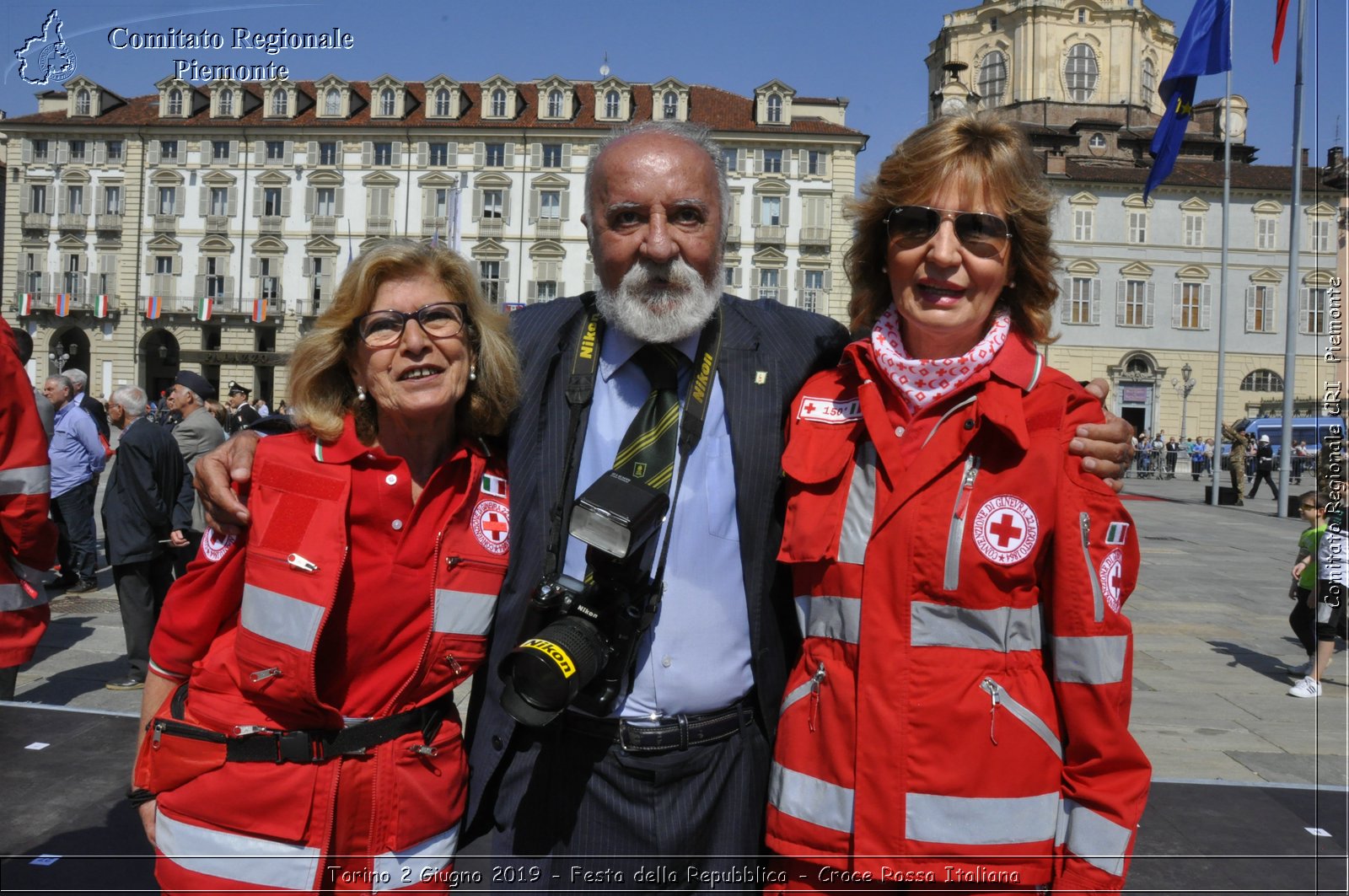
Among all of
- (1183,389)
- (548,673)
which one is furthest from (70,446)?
(1183,389)

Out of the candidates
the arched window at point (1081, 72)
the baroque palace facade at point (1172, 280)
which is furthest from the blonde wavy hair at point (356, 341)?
the arched window at point (1081, 72)

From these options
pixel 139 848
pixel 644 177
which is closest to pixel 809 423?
pixel 644 177

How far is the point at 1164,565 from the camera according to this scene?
1452 cm

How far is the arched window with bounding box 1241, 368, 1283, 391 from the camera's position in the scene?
45.6 metres

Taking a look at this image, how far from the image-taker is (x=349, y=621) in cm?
227

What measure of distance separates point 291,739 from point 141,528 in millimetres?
5659

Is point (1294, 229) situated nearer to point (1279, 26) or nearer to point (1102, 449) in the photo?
point (1279, 26)

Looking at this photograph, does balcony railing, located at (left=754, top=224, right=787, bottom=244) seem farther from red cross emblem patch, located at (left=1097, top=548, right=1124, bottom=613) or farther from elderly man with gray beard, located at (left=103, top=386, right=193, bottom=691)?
red cross emblem patch, located at (left=1097, top=548, right=1124, bottom=613)

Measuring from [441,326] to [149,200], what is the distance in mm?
54160

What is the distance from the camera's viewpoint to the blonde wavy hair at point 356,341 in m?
2.38

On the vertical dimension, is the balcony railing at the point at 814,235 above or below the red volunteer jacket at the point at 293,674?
above

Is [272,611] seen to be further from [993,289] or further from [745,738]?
[993,289]

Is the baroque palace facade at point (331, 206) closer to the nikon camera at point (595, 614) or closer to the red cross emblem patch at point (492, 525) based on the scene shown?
the red cross emblem patch at point (492, 525)

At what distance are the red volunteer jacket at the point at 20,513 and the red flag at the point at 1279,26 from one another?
3868 mm
